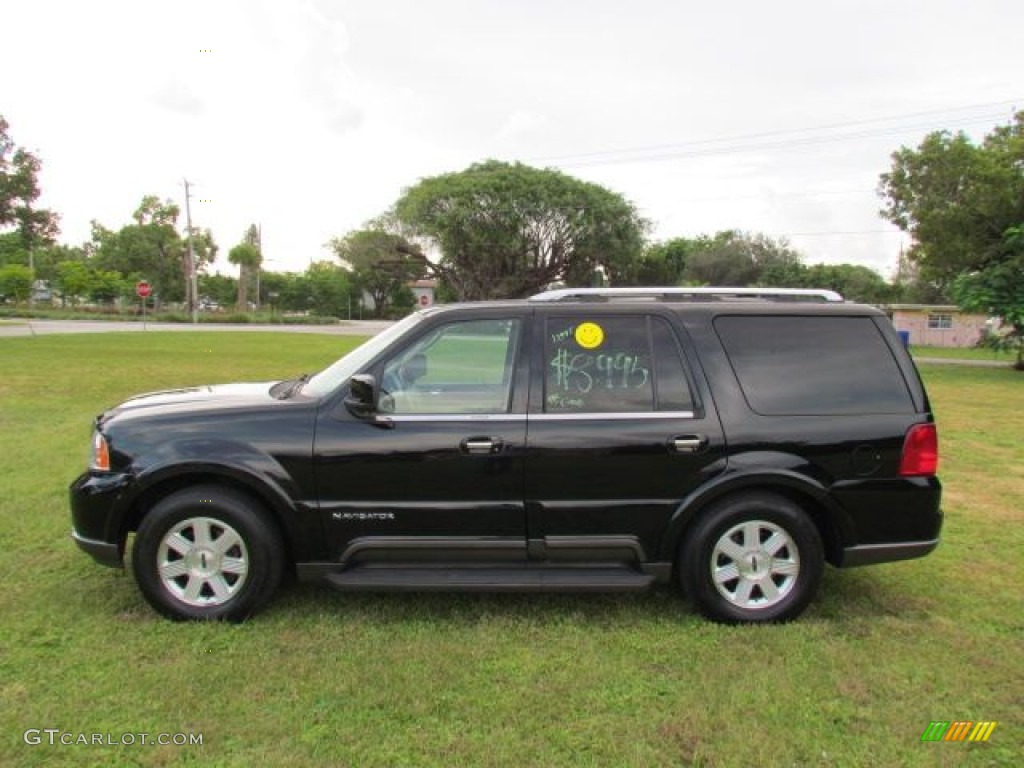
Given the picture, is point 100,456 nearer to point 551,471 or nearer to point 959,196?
point 551,471

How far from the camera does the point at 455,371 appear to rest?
4277 mm

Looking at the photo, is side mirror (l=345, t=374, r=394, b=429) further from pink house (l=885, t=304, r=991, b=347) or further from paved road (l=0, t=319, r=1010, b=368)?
pink house (l=885, t=304, r=991, b=347)

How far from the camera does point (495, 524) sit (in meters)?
3.96

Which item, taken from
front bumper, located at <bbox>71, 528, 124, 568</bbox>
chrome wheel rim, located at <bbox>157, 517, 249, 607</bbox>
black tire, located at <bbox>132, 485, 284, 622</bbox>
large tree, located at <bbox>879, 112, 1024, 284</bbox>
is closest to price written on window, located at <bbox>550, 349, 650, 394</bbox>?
black tire, located at <bbox>132, 485, 284, 622</bbox>

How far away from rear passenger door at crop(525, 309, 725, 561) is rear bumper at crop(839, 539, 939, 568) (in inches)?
34.9

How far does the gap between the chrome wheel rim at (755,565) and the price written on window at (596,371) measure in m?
0.94

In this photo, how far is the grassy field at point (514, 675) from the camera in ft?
9.72

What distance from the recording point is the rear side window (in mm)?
4102

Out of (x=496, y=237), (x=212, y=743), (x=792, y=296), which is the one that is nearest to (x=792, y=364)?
(x=792, y=296)

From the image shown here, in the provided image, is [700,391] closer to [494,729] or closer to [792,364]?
[792,364]

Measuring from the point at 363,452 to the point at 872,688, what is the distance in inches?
102

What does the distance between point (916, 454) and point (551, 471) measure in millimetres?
1917

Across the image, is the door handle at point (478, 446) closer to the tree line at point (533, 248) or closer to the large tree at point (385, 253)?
the tree line at point (533, 248)

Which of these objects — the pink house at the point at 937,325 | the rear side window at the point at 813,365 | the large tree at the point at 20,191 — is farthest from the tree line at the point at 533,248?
the rear side window at the point at 813,365
